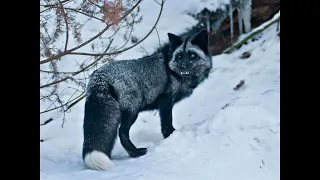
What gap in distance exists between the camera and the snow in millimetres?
2859

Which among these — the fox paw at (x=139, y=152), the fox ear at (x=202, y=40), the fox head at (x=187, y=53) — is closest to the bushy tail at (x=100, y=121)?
the fox paw at (x=139, y=152)

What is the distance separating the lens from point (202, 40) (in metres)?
3.70

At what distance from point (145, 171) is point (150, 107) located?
2.94 ft

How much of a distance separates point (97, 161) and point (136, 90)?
778mm

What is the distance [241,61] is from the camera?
4523 millimetres

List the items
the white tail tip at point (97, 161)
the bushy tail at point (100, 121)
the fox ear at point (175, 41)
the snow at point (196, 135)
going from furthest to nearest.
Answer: the fox ear at point (175, 41)
the bushy tail at point (100, 121)
the white tail tip at point (97, 161)
the snow at point (196, 135)

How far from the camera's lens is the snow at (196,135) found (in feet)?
9.38

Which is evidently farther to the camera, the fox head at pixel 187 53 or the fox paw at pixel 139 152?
the fox head at pixel 187 53

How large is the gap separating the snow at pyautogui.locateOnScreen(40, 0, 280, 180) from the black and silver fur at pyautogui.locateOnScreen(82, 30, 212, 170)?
0.09 metres

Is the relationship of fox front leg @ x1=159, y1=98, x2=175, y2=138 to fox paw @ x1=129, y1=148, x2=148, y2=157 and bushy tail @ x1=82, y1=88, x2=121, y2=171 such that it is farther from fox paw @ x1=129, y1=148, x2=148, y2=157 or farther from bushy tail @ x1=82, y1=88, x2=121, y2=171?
bushy tail @ x1=82, y1=88, x2=121, y2=171

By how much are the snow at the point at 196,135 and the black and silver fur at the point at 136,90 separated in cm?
9

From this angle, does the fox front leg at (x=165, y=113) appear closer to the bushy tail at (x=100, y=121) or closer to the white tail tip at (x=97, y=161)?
the bushy tail at (x=100, y=121)

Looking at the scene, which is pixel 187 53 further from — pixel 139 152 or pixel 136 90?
pixel 139 152
